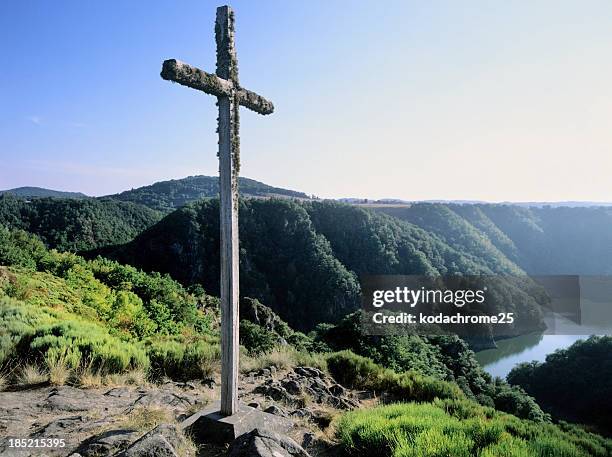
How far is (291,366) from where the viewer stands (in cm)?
762

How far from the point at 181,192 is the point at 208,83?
13005 centimetres

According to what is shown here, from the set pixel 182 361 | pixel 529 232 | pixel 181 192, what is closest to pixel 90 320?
pixel 182 361

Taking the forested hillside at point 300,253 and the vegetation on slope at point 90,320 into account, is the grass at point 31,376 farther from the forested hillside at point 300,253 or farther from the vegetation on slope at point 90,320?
the forested hillside at point 300,253

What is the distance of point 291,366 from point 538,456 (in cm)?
473

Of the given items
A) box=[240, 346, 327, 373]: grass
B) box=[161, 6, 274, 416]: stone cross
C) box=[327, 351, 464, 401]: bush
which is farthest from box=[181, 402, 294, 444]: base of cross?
box=[327, 351, 464, 401]: bush

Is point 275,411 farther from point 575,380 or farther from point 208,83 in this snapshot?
point 575,380

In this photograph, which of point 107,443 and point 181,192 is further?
point 181,192

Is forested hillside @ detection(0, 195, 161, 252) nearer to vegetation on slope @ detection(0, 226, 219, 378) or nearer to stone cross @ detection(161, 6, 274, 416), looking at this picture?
vegetation on slope @ detection(0, 226, 219, 378)

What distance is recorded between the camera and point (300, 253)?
2844 inches

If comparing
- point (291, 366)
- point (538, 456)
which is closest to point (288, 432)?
point (538, 456)

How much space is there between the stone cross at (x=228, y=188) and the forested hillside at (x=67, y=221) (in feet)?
194

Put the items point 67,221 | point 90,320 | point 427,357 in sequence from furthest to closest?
point 67,221
point 427,357
point 90,320

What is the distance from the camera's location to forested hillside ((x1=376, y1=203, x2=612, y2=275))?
101500mm

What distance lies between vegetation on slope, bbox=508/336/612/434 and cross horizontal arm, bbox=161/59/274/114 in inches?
1627
